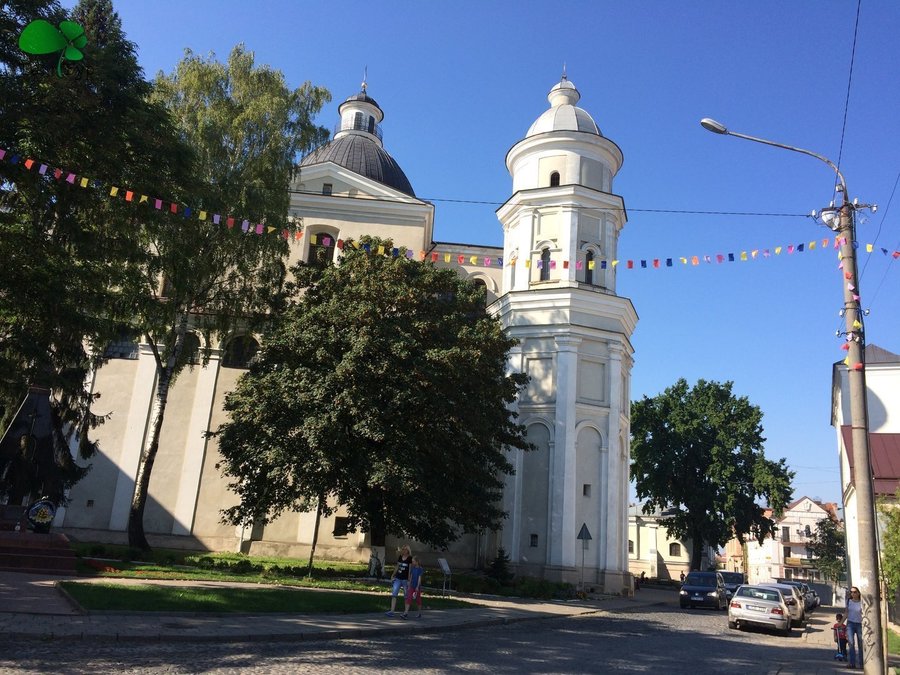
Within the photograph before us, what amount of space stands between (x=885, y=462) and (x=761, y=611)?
12.9 m

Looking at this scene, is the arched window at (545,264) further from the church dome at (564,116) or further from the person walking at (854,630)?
the person walking at (854,630)

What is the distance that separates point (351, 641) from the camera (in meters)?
12.0

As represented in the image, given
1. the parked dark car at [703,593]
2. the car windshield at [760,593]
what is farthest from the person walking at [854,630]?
the parked dark car at [703,593]

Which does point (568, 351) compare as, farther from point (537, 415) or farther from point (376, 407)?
point (376, 407)

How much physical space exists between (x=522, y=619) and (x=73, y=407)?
16717 millimetres

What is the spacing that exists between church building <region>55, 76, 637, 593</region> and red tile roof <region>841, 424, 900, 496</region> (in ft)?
31.5

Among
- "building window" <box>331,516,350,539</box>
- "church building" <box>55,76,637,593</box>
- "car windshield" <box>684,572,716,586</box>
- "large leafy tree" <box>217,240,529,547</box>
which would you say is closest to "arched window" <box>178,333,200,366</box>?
"church building" <box>55,76,637,593</box>

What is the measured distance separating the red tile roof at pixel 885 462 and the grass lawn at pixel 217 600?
19.1 meters

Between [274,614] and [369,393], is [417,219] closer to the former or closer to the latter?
[369,393]

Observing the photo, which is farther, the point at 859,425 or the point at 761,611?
the point at 761,611

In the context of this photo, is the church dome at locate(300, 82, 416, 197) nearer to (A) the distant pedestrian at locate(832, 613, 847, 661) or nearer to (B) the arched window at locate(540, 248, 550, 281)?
(B) the arched window at locate(540, 248, 550, 281)

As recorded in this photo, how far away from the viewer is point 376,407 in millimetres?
20703

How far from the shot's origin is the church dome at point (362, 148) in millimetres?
40750

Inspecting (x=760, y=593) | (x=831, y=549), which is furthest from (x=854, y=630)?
(x=831, y=549)
